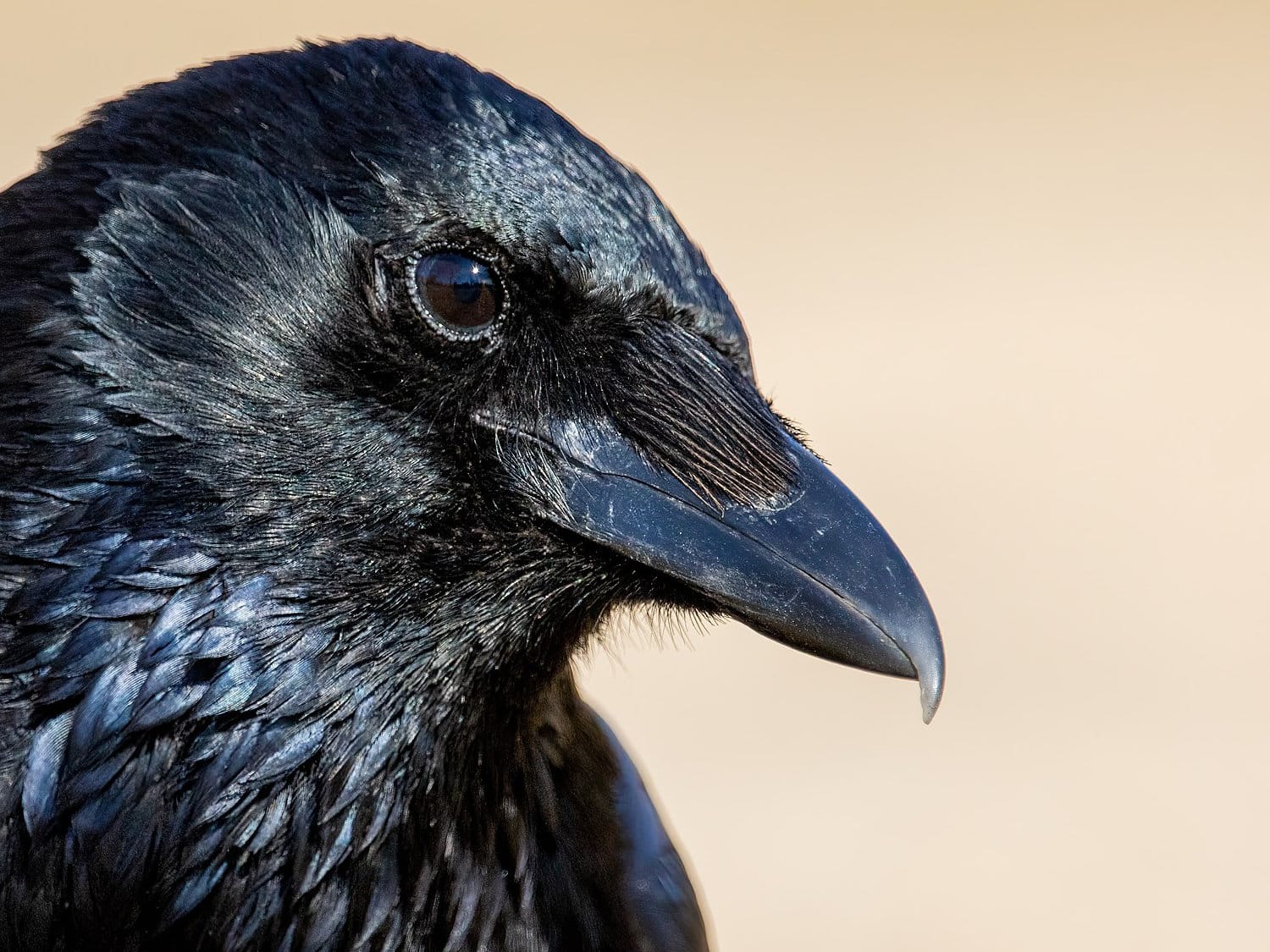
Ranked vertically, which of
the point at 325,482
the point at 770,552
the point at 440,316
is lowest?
the point at 325,482

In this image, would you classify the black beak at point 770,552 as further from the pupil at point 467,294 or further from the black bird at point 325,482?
the pupil at point 467,294

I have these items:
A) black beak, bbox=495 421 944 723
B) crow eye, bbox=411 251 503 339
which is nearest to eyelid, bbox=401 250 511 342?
crow eye, bbox=411 251 503 339

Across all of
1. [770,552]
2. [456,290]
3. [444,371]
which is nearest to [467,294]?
[456,290]

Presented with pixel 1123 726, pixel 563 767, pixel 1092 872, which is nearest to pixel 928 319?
pixel 1123 726

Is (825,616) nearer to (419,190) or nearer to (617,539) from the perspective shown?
(617,539)

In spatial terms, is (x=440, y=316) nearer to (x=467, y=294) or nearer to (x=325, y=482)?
(x=467, y=294)

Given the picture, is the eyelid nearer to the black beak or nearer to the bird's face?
the bird's face

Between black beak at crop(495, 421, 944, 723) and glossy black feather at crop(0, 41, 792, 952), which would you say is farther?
black beak at crop(495, 421, 944, 723)

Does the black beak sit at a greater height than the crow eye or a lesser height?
lesser

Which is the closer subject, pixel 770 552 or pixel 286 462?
pixel 286 462
